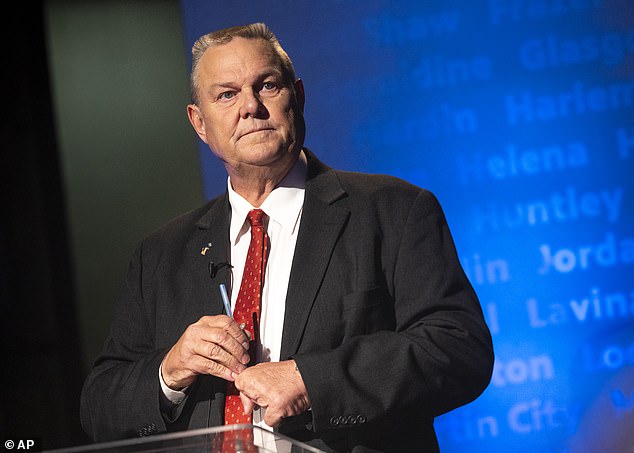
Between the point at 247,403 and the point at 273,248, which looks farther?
the point at 273,248

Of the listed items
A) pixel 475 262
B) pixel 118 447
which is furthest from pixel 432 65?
pixel 118 447

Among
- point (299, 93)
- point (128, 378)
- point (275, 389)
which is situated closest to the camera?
point (275, 389)

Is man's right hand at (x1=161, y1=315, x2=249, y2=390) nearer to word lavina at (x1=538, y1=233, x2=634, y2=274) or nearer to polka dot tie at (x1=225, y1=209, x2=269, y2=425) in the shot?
polka dot tie at (x1=225, y1=209, x2=269, y2=425)

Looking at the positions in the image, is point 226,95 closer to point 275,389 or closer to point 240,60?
point 240,60

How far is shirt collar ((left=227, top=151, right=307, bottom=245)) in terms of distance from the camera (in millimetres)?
2525

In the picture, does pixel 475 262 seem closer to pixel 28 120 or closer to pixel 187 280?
pixel 187 280

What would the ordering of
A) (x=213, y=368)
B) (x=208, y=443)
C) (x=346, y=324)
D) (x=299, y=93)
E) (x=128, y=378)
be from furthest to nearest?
(x=299, y=93) → (x=128, y=378) → (x=346, y=324) → (x=213, y=368) → (x=208, y=443)

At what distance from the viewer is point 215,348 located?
2.17 meters

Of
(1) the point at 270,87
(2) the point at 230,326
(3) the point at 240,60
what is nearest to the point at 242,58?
(3) the point at 240,60

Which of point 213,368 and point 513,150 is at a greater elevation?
point 513,150

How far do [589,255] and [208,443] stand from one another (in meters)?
2.72

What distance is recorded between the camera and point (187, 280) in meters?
2.54

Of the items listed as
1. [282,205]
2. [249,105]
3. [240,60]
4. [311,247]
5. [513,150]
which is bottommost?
[311,247]

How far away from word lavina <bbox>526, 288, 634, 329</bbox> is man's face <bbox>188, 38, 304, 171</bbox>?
6.03 feet
